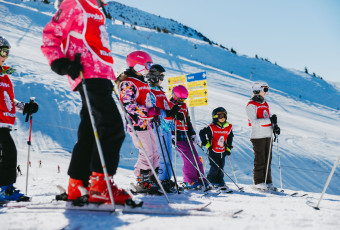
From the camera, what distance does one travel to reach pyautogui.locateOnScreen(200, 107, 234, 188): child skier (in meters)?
5.50

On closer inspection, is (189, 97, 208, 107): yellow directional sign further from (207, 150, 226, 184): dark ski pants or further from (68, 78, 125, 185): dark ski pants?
(68, 78, 125, 185): dark ski pants

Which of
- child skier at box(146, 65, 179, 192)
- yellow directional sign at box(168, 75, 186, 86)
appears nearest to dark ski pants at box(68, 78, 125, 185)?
child skier at box(146, 65, 179, 192)

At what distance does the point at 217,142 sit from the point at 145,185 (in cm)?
245

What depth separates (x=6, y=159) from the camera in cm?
297

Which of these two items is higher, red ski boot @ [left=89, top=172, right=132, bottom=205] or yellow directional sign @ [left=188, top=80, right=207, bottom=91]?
yellow directional sign @ [left=188, top=80, right=207, bottom=91]

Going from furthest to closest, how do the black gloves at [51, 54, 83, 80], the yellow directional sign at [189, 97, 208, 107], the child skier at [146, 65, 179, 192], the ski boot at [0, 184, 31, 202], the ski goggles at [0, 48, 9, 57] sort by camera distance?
1. the yellow directional sign at [189, 97, 208, 107]
2. the child skier at [146, 65, 179, 192]
3. the ski goggles at [0, 48, 9, 57]
4. the ski boot at [0, 184, 31, 202]
5. the black gloves at [51, 54, 83, 80]

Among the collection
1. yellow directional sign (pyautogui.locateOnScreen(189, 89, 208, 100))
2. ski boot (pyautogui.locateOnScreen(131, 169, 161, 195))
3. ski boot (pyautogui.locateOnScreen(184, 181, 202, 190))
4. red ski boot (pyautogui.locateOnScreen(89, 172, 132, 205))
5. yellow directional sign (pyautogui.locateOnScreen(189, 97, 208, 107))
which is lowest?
ski boot (pyautogui.locateOnScreen(184, 181, 202, 190))

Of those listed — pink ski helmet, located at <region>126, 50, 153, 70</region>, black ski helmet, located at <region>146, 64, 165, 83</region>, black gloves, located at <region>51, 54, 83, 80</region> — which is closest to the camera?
black gloves, located at <region>51, 54, 83, 80</region>

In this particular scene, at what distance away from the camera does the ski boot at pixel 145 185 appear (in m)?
3.50

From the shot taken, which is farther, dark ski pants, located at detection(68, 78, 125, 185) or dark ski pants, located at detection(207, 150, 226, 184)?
dark ski pants, located at detection(207, 150, 226, 184)

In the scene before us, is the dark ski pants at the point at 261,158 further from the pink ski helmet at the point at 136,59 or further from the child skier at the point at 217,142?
the pink ski helmet at the point at 136,59

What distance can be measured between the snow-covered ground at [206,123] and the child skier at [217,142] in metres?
0.71

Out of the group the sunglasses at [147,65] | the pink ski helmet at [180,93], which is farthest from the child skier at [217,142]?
the sunglasses at [147,65]

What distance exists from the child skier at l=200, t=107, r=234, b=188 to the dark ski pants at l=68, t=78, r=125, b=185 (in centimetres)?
353
